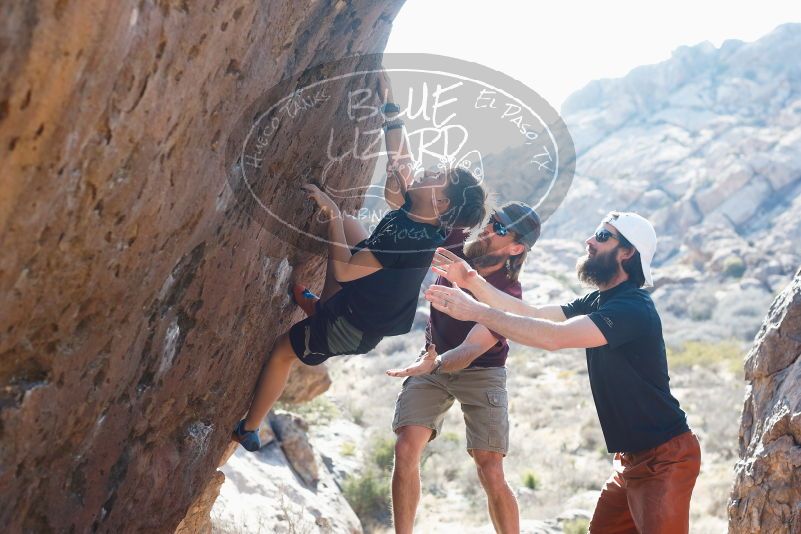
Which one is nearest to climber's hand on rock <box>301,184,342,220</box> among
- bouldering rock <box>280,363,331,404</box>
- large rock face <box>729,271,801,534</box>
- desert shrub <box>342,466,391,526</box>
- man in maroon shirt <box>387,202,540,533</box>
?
man in maroon shirt <box>387,202,540,533</box>

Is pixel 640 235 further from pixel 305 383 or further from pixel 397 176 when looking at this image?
pixel 305 383

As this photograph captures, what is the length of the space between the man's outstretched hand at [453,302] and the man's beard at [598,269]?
995mm

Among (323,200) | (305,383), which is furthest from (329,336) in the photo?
(305,383)

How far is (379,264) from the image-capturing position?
14.1 feet

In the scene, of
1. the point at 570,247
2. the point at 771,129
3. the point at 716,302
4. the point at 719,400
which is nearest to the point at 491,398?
the point at 719,400

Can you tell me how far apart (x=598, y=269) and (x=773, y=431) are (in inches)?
51.3

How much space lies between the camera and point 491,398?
5.08 m

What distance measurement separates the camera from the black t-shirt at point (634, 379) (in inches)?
164

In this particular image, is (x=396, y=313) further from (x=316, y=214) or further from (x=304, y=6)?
(x=304, y=6)

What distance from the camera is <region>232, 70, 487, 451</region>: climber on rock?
434 centimetres

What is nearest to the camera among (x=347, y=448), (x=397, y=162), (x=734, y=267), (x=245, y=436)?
(x=397, y=162)

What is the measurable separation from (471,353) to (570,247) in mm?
34319

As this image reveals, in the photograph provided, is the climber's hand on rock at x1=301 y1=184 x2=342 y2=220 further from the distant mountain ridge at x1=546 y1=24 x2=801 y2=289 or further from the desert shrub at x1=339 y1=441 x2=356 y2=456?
the distant mountain ridge at x1=546 y1=24 x2=801 y2=289

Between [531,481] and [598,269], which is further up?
[598,269]
